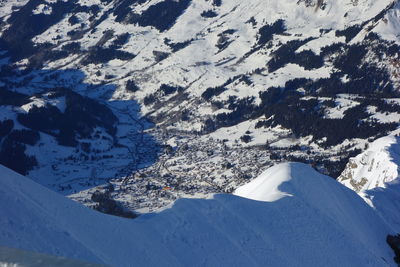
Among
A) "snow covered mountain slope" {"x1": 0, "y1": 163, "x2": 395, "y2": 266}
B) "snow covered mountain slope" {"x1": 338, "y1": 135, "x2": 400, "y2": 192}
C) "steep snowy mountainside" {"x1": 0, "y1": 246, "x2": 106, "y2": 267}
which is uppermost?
"steep snowy mountainside" {"x1": 0, "y1": 246, "x2": 106, "y2": 267}

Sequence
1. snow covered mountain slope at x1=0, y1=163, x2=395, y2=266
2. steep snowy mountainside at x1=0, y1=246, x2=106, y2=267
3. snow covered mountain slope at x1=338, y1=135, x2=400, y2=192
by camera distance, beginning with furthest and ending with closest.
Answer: snow covered mountain slope at x1=338, y1=135, x2=400, y2=192, snow covered mountain slope at x1=0, y1=163, x2=395, y2=266, steep snowy mountainside at x1=0, y1=246, x2=106, y2=267

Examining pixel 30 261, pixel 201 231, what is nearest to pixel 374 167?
pixel 201 231

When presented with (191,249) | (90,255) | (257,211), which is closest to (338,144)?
(257,211)

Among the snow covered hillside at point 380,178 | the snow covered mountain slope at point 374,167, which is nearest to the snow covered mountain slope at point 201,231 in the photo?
the snow covered hillside at point 380,178

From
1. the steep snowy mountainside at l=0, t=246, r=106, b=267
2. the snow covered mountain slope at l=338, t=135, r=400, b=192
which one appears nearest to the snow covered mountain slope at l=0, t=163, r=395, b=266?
the steep snowy mountainside at l=0, t=246, r=106, b=267

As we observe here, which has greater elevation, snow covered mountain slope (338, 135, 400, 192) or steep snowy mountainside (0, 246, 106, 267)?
steep snowy mountainside (0, 246, 106, 267)

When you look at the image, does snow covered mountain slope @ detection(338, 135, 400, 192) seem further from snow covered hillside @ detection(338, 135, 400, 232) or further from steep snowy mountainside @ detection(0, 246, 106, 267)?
steep snowy mountainside @ detection(0, 246, 106, 267)

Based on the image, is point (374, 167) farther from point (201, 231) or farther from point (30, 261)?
Result: point (30, 261)
